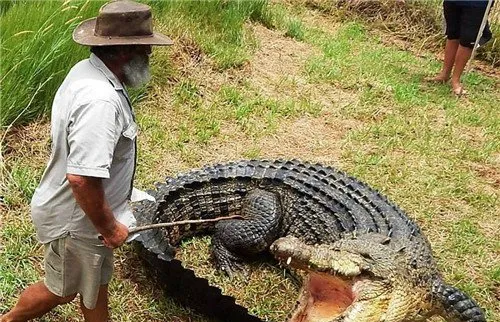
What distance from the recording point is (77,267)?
2.68 metres

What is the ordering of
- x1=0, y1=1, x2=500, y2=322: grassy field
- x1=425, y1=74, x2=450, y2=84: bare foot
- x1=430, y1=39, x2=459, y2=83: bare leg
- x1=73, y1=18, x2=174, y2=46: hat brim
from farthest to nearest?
x1=425, y1=74, x2=450, y2=84: bare foot < x1=430, y1=39, x2=459, y2=83: bare leg < x1=0, y1=1, x2=500, y2=322: grassy field < x1=73, y1=18, x2=174, y2=46: hat brim

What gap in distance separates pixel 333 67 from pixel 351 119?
1.16 m

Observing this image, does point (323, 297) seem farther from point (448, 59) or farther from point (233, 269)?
point (448, 59)

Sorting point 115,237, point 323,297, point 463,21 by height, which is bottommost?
point 323,297

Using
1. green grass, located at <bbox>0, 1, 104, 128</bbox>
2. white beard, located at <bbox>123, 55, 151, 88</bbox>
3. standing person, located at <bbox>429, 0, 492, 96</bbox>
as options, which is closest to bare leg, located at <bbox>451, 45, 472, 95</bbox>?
standing person, located at <bbox>429, 0, 492, 96</bbox>

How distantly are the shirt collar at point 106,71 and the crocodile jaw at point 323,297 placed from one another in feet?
3.81

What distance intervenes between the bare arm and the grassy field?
96 centimetres

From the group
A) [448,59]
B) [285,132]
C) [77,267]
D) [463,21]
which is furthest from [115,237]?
[448,59]

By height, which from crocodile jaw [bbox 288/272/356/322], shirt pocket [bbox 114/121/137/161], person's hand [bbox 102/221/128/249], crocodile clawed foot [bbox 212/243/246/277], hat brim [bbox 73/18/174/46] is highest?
hat brim [bbox 73/18/174/46]

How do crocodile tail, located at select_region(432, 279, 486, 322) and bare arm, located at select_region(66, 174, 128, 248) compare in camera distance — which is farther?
crocodile tail, located at select_region(432, 279, 486, 322)

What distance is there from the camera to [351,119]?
5844 mm

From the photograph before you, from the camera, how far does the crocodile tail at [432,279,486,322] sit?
304 cm

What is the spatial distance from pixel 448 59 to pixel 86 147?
17.9 feet

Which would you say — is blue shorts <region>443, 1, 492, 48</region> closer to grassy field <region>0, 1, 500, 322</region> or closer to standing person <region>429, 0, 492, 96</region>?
standing person <region>429, 0, 492, 96</region>
